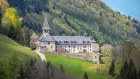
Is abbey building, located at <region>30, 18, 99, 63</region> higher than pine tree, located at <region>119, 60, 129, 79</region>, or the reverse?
abbey building, located at <region>30, 18, 99, 63</region>

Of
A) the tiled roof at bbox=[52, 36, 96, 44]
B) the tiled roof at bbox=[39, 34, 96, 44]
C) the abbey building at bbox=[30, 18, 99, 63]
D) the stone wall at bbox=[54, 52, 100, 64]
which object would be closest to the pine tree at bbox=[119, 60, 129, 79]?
the stone wall at bbox=[54, 52, 100, 64]

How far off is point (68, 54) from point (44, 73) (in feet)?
244

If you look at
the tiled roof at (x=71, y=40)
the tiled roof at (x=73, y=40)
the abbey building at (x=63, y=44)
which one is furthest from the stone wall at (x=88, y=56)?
the tiled roof at (x=73, y=40)

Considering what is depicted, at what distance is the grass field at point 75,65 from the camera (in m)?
135

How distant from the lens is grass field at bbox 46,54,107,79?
135 m

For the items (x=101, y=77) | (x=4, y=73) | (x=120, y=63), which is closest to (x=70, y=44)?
(x=120, y=63)

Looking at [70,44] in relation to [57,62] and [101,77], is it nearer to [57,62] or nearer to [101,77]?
[57,62]

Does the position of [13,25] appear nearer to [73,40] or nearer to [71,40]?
[71,40]

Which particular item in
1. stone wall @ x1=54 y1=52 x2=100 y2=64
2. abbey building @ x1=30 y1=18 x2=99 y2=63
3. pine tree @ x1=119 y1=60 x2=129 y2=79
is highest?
Answer: abbey building @ x1=30 y1=18 x2=99 y2=63

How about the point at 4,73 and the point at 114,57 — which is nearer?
the point at 4,73

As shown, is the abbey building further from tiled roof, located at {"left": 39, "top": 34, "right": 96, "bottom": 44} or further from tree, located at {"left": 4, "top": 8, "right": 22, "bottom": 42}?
tree, located at {"left": 4, "top": 8, "right": 22, "bottom": 42}

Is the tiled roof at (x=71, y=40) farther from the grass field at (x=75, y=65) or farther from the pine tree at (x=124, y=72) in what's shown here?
the pine tree at (x=124, y=72)

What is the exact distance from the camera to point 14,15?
16525cm

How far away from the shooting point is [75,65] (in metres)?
154
